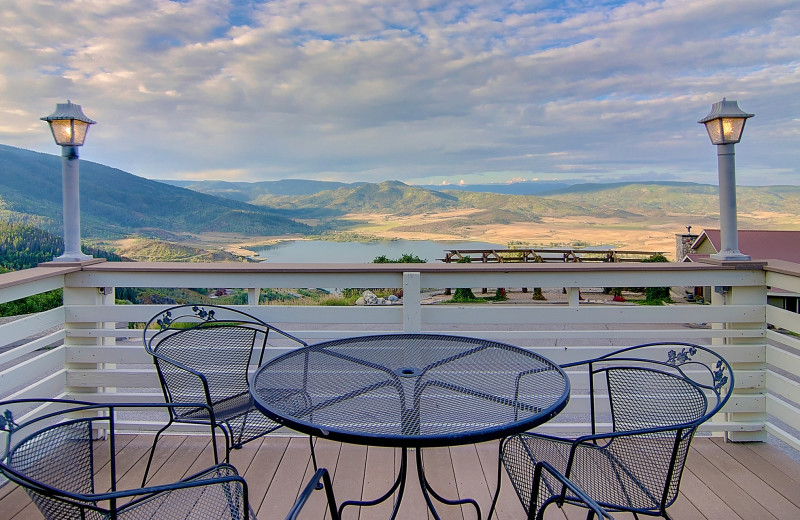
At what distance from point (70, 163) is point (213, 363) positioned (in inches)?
57.8

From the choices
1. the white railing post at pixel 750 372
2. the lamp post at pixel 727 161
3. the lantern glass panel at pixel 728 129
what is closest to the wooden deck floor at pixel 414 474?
the white railing post at pixel 750 372

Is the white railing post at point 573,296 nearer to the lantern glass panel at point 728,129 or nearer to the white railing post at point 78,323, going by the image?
the lantern glass panel at point 728,129

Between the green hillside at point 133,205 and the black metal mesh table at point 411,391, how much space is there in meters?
6.44

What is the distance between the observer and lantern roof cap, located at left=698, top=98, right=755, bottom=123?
2.63 metres

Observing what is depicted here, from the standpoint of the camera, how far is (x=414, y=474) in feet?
7.49

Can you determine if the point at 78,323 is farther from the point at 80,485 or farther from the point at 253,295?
the point at 80,485

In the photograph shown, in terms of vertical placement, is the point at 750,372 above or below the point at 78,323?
below

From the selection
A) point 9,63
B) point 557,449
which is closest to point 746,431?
point 557,449

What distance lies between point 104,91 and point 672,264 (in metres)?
11.5

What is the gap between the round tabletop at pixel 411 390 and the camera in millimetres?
1263

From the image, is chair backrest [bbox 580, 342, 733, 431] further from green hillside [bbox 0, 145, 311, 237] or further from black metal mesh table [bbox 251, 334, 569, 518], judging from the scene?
green hillside [bbox 0, 145, 311, 237]

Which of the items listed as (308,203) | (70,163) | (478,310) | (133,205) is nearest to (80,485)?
(478,310)

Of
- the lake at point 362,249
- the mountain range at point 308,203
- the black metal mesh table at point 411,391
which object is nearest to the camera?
the black metal mesh table at point 411,391

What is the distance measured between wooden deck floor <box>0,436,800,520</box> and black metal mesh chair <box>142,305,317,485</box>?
23 cm
